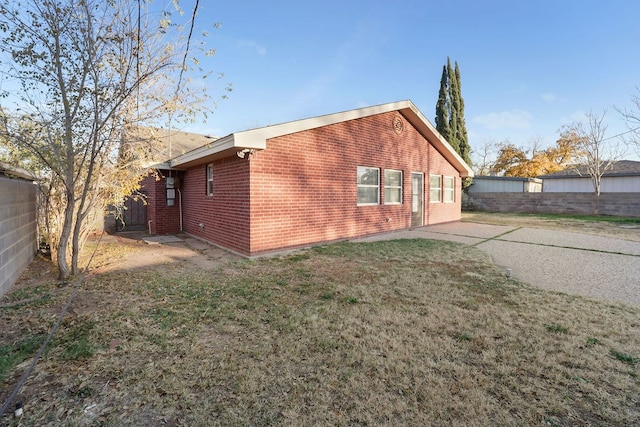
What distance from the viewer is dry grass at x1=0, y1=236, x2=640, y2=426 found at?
6.63 ft

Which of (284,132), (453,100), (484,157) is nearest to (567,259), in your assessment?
(284,132)

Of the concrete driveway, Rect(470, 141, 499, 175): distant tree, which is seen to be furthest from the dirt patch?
Rect(470, 141, 499, 175): distant tree

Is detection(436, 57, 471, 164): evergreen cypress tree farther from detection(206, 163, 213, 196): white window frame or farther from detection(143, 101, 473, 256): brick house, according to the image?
detection(206, 163, 213, 196): white window frame

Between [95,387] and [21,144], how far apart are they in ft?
14.0

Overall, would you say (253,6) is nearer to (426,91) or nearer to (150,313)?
(150,313)

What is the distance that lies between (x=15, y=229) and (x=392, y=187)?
9516 millimetres

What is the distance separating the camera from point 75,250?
207 inches

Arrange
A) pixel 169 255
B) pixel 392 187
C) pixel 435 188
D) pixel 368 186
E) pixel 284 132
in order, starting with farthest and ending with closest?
pixel 435 188, pixel 392 187, pixel 368 186, pixel 169 255, pixel 284 132

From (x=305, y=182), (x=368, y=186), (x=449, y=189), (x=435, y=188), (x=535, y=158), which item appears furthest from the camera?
(x=535, y=158)

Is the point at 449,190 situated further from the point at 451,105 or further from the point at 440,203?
the point at 451,105

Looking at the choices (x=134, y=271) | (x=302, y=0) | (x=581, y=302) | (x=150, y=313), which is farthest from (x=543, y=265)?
(x=302, y=0)

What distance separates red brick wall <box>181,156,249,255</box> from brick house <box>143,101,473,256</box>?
0.03m

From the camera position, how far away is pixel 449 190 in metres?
14.2

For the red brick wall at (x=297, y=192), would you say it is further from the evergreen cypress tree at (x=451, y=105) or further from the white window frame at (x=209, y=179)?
the evergreen cypress tree at (x=451, y=105)
